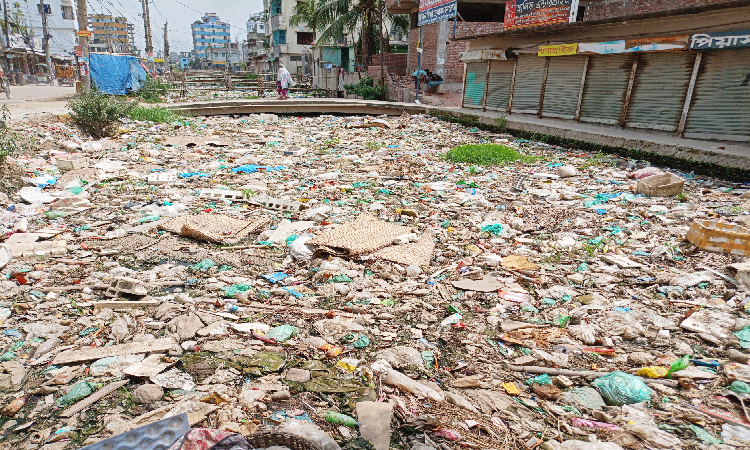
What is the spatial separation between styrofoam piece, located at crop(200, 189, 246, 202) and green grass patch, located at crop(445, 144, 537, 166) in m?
4.51

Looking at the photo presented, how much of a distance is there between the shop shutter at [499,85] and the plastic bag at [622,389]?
13578mm

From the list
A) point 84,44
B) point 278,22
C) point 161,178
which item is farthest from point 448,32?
point 278,22

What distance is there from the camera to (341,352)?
2.91m

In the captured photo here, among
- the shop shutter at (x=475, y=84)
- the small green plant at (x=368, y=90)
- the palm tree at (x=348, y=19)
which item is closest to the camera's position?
the shop shutter at (x=475, y=84)

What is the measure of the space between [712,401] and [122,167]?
8.29 metres

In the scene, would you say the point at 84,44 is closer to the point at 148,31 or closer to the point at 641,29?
the point at 148,31

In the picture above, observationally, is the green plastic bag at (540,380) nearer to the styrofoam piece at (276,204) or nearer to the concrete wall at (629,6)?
the styrofoam piece at (276,204)

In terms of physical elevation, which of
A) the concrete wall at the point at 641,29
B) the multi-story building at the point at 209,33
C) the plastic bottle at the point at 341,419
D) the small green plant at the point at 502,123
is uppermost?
the multi-story building at the point at 209,33

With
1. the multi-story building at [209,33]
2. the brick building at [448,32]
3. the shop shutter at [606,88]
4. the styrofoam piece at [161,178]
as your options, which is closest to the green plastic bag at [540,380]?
the styrofoam piece at [161,178]

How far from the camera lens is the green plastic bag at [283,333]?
3033mm

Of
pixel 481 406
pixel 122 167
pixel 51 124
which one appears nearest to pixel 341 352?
pixel 481 406

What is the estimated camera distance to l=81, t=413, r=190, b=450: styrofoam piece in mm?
1675

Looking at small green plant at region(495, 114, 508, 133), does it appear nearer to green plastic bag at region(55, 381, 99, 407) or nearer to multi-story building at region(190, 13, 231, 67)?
green plastic bag at region(55, 381, 99, 407)

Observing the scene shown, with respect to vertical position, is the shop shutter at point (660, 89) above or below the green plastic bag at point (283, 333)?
above
